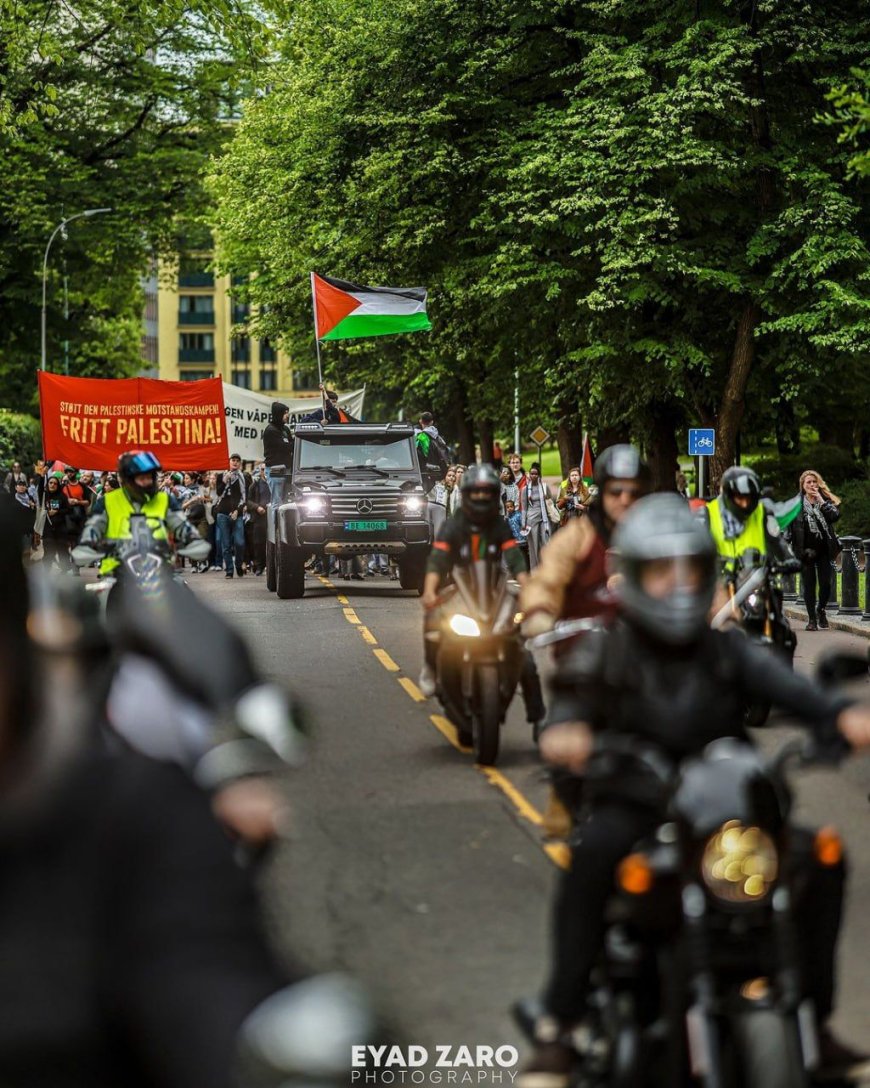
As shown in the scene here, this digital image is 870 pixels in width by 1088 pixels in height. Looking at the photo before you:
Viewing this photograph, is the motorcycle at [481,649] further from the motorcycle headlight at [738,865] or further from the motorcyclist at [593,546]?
the motorcycle headlight at [738,865]

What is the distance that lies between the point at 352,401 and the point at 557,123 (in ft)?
27.1

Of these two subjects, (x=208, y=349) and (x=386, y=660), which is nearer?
(x=386, y=660)

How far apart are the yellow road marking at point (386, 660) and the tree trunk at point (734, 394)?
1506 centimetres

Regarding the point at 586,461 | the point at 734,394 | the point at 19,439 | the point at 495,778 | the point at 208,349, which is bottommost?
the point at 495,778

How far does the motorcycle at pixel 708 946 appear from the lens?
12.0 ft

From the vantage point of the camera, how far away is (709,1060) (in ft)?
11.8

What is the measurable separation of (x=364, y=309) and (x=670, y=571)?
27797mm

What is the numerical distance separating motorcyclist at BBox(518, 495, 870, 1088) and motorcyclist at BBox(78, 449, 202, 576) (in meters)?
7.97

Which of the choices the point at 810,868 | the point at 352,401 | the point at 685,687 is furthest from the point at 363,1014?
the point at 352,401

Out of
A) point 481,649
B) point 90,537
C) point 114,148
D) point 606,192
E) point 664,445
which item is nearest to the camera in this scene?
point 481,649

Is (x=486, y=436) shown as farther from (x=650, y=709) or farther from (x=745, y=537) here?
(x=650, y=709)

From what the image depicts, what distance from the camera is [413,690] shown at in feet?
47.0

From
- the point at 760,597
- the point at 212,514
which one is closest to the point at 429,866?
the point at 760,597

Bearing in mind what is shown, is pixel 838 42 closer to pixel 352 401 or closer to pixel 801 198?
pixel 801 198
